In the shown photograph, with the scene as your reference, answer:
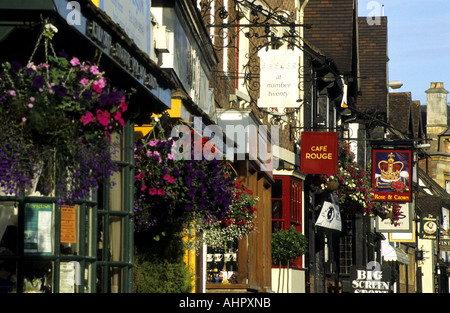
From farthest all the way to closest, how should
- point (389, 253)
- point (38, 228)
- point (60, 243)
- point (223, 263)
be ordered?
point (389, 253)
point (223, 263)
point (60, 243)
point (38, 228)

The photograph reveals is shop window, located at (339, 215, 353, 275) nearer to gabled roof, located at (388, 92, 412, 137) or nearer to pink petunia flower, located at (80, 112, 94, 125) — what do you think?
gabled roof, located at (388, 92, 412, 137)

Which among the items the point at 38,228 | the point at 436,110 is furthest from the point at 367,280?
the point at 436,110

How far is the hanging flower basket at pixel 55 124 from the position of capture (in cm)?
599

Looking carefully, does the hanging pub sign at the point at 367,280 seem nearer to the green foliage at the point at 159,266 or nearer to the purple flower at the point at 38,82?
the green foliage at the point at 159,266

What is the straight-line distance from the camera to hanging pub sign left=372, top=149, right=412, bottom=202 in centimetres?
2789

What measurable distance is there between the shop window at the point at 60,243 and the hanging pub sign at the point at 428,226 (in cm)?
4232

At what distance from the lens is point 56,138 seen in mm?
6109

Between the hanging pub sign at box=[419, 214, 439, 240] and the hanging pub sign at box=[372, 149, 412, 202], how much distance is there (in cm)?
2144

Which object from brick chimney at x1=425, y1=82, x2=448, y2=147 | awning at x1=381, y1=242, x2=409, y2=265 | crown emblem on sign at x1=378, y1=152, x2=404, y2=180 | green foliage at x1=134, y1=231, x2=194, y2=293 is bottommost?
awning at x1=381, y1=242, x2=409, y2=265

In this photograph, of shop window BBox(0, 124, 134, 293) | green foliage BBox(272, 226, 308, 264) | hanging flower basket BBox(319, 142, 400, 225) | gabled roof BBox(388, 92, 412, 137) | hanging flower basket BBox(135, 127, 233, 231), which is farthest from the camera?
gabled roof BBox(388, 92, 412, 137)

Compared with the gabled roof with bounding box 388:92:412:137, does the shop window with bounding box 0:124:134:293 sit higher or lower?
lower

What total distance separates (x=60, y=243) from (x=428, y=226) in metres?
44.3

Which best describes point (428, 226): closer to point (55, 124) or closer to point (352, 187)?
point (352, 187)

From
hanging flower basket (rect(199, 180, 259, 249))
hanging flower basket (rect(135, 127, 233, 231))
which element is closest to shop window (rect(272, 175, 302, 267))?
hanging flower basket (rect(199, 180, 259, 249))
